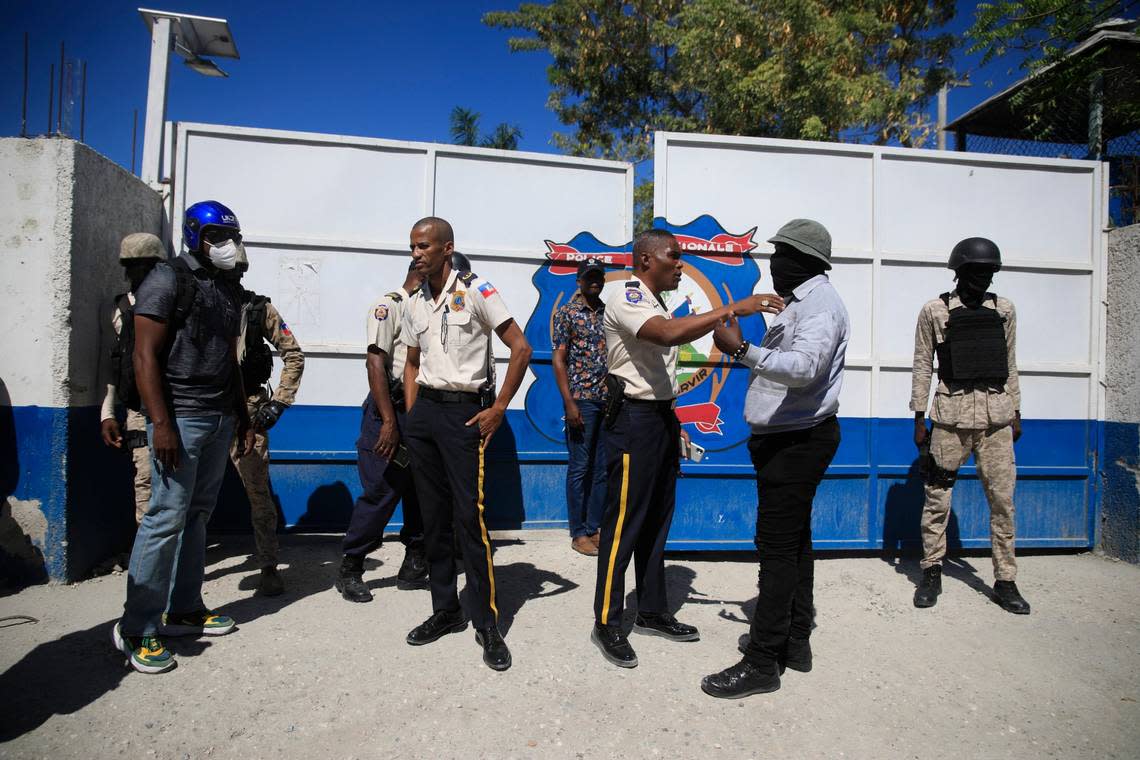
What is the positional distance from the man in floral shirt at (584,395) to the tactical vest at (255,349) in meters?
2.00

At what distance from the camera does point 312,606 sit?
389 cm

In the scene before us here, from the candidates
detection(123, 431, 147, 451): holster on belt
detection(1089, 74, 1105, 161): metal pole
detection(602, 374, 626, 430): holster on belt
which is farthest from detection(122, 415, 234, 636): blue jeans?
detection(1089, 74, 1105, 161): metal pole

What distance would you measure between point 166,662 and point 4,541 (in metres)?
1.75

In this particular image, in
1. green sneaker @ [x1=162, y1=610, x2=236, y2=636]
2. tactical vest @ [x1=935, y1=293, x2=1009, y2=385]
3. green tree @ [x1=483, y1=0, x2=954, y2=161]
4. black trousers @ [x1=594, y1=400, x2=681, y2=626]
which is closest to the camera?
black trousers @ [x1=594, y1=400, x2=681, y2=626]

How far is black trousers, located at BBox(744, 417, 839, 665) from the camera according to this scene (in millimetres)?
3014

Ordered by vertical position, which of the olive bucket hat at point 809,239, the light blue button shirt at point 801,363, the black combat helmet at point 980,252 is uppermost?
the black combat helmet at point 980,252

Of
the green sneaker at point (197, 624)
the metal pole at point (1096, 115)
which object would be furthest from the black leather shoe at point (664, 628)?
the metal pole at point (1096, 115)

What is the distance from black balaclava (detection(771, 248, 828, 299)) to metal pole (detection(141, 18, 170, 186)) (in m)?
4.62

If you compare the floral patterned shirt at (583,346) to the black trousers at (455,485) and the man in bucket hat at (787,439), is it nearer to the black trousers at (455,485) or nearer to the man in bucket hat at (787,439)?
the black trousers at (455,485)

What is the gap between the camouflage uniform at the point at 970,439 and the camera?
419 centimetres

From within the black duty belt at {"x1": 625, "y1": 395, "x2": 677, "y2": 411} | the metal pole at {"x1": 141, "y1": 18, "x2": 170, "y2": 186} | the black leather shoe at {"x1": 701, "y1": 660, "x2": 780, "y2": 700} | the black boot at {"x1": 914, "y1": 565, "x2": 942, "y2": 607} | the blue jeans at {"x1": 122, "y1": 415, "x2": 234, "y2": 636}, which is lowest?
the black leather shoe at {"x1": 701, "y1": 660, "x2": 780, "y2": 700}

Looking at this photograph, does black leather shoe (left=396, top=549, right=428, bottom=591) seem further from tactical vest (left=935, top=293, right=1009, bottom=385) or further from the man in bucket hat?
tactical vest (left=935, top=293, right=1009, bottom=385)

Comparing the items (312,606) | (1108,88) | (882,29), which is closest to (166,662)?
(312,606)

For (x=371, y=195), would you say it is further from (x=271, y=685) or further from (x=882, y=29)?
(x=882, y=29)
